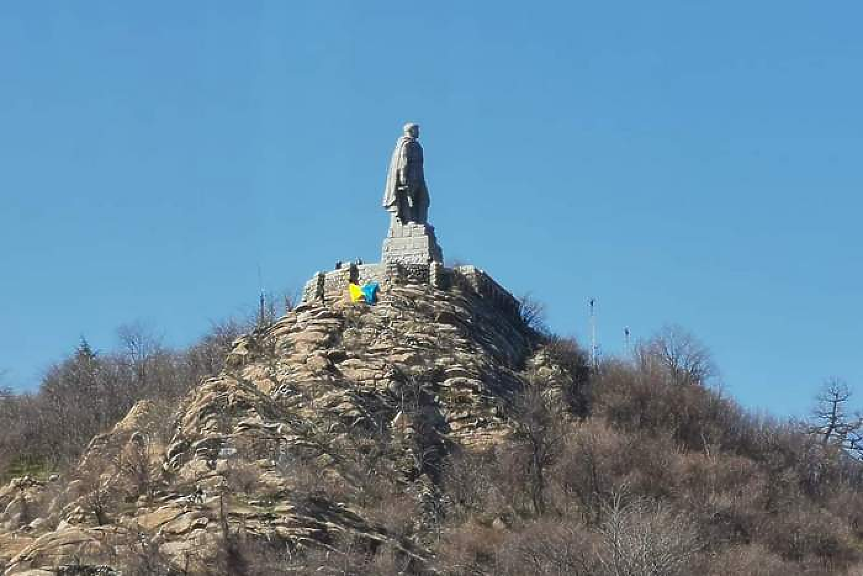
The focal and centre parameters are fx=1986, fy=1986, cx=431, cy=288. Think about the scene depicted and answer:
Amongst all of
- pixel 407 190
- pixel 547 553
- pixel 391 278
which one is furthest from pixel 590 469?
pixel 407 190

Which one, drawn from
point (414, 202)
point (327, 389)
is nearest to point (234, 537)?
point (327, 389)

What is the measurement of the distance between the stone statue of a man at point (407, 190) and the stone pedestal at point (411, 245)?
28 centimetres

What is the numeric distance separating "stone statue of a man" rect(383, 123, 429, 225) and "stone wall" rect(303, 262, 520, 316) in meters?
1.61

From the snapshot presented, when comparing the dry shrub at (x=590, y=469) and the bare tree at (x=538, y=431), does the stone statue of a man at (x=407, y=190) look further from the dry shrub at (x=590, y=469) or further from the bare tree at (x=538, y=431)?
the dry shrub at (x=590, y=469)

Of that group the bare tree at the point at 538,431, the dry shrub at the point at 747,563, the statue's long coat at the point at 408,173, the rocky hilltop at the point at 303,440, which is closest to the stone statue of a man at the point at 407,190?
the statue's long coat at the point at 408,173

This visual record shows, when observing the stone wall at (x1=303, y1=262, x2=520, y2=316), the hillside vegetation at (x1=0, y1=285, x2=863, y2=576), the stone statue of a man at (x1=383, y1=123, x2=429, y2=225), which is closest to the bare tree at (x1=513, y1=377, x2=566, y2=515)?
the hillside vegetation at (x1=0, y1=285, x2=863, y2=576)

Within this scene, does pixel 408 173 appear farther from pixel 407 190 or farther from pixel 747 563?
pixel 747 563

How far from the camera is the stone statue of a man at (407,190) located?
172 ft

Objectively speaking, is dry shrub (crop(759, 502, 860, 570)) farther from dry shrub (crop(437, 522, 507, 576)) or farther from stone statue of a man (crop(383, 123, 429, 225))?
stone statue of a man (crop(383, 123, 429, 225))

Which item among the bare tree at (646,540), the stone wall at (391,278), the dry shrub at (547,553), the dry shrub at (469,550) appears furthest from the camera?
the stone wall at (391,278)

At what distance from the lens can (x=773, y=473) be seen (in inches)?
1943

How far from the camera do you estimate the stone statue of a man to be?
52.3 metres

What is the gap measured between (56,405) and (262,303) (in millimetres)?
6796

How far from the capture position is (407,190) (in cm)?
5228
